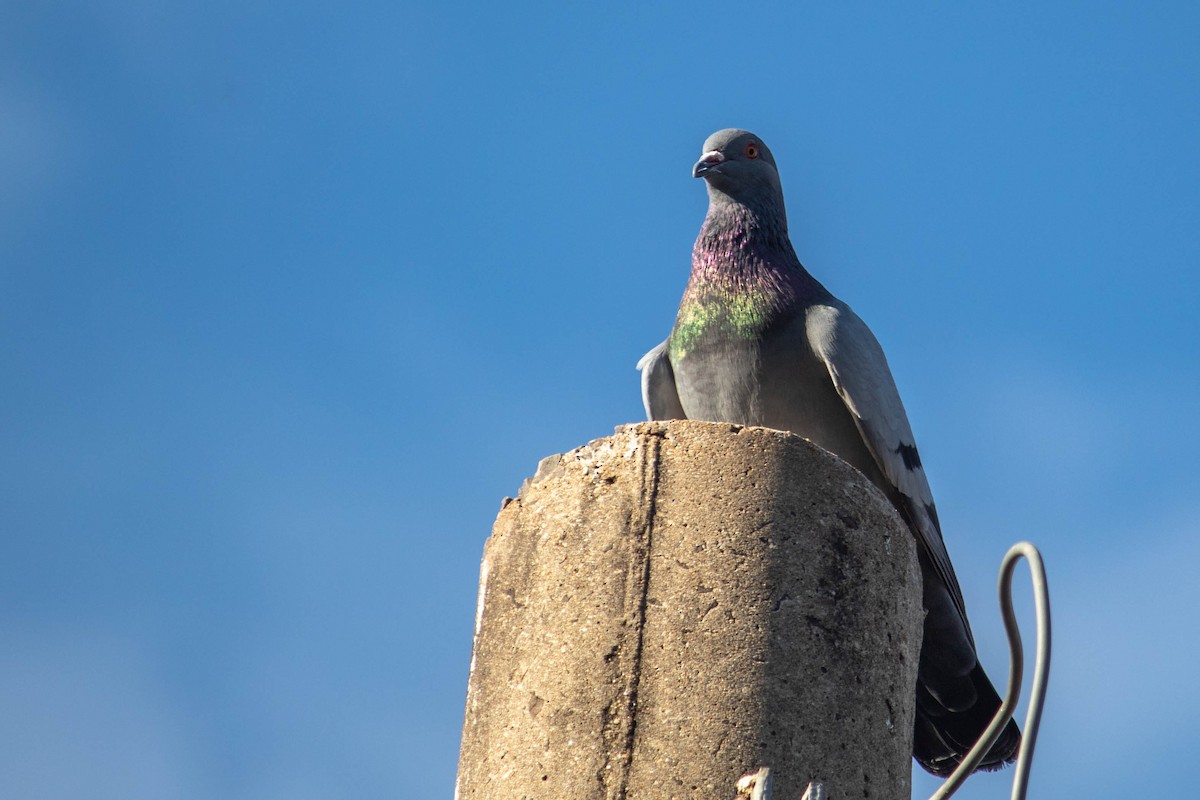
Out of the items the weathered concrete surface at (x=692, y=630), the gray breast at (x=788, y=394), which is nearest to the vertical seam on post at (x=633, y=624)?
the weathered concrete surface at (x=692, y=630)

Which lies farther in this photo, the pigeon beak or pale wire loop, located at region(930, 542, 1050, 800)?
the pigeon beak

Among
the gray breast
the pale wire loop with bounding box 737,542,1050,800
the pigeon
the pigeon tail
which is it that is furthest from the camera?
the gray breast

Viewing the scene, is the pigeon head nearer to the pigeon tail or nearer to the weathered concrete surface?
the pigeon tail

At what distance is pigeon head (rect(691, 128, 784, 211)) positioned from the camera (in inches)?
311

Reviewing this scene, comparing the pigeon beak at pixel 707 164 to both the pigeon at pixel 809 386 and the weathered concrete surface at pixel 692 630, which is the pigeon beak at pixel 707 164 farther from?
the weathered concrete surface at pixel 692 630

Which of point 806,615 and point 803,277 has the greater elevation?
point 803,277

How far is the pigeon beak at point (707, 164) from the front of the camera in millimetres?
7910

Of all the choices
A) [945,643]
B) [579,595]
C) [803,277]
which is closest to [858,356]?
[803,277]

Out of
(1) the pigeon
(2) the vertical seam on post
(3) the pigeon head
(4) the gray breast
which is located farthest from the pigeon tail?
(3) the pigeon head

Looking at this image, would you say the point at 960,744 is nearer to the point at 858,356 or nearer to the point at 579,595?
the point at 858,356

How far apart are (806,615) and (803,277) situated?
3.23 metres

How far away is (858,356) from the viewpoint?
697 cm

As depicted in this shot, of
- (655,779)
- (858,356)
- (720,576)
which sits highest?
(858,356)

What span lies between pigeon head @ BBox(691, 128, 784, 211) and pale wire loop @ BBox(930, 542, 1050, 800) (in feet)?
12.5
